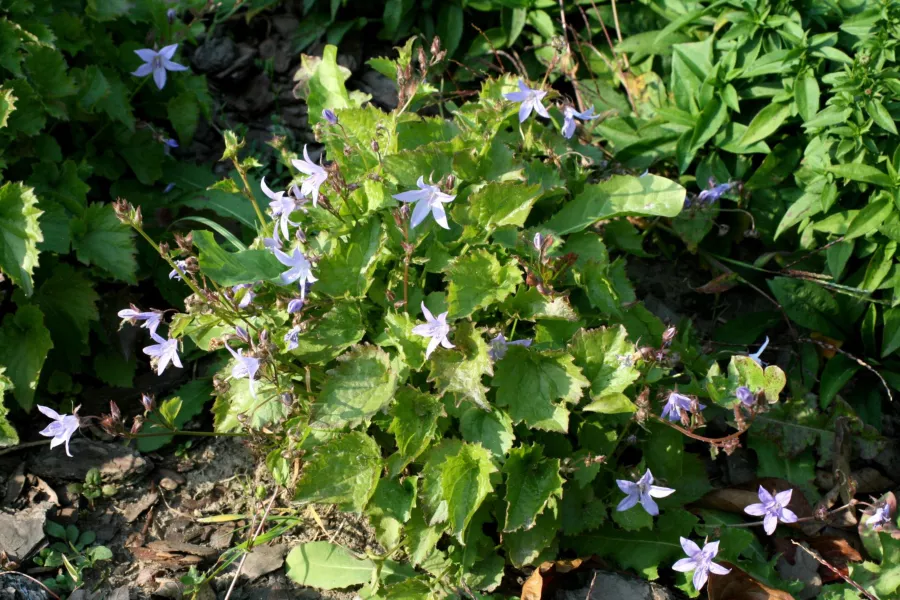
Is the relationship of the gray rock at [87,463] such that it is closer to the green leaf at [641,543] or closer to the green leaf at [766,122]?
the green leaf at [641,543]

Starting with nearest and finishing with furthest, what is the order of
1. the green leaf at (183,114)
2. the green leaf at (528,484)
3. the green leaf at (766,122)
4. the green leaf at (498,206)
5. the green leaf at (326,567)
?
the green leaf at (528,484) < the green leaf at (498,206) < the green leaf at (326,567) < the green leaf at (766,122) < the green leaf at (183,114)

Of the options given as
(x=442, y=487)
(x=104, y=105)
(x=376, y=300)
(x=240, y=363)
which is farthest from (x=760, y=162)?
(x=104, y=105)

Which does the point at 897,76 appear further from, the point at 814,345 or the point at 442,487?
the point at 442,487

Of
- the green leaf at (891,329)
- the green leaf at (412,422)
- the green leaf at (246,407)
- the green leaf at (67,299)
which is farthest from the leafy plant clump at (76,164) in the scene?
the green leaf at (891,329)

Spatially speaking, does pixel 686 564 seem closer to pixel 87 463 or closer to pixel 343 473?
pixel 343 473

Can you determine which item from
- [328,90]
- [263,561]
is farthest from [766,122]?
[263,561]

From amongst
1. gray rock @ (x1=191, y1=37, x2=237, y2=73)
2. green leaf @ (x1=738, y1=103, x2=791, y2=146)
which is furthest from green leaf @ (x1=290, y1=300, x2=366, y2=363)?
gray rock @ (x1=191, y1=37, x2=237, y2=73)
